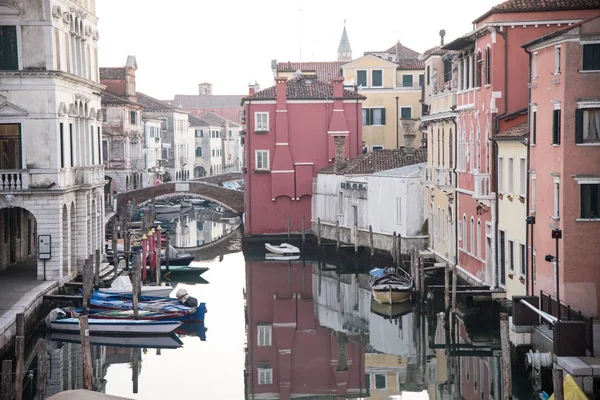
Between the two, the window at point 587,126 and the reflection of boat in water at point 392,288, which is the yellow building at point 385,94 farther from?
the window at point 587,126

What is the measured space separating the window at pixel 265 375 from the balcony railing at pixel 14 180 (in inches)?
349

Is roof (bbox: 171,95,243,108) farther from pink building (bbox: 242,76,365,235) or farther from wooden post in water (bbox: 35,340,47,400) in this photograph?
wooden post in water (bbox: 35,340,47,400)

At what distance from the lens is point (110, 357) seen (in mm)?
23172

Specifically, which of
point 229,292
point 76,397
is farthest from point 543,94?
point 229,292

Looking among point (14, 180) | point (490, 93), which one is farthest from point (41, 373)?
point (490, 93)

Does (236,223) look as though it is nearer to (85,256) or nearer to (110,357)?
(85,256)

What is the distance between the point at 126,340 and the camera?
80.6 feet

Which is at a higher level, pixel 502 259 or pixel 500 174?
pixel 500 174

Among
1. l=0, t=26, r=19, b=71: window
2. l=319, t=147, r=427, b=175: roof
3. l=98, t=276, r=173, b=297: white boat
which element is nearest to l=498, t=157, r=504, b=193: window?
l=98, t=276, r=173, b=297: white boat

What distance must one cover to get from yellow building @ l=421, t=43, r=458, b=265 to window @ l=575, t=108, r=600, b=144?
9.64m

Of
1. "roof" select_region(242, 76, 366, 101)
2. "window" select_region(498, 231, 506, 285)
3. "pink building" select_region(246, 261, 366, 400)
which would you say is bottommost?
"pink building" select_region(246, 261, 366, 400)

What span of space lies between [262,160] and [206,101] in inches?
3200

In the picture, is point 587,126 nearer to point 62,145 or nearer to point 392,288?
point 392,288

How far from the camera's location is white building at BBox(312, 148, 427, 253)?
34.8 m
